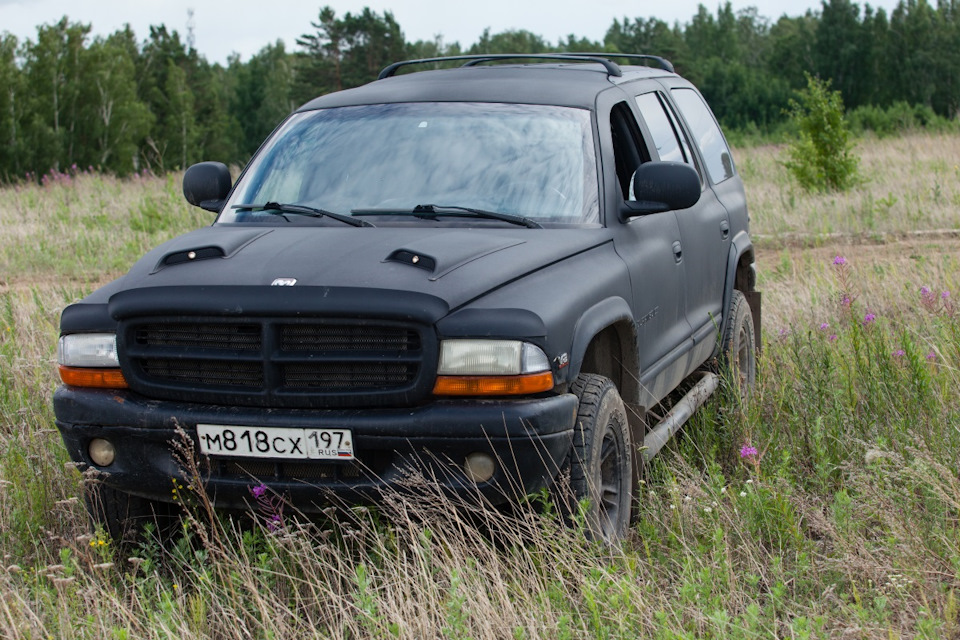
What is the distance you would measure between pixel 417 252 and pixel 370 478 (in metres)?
0.73

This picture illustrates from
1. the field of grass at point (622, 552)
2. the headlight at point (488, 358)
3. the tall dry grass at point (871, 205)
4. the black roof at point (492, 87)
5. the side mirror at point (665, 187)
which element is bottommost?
the tall dry grass at point (871, 205)

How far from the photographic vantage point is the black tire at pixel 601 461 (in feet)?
11.7

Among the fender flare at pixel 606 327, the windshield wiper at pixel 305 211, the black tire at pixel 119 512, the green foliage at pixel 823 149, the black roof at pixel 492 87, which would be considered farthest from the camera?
the green foliage at pixel 823 149

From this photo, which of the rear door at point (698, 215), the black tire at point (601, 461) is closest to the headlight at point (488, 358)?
the black tire at point (601, 461)

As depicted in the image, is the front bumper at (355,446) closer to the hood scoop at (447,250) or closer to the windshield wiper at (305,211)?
the hood scoop at (447,250)

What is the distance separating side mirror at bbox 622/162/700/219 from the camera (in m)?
4.35

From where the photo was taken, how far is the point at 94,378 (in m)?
3.78

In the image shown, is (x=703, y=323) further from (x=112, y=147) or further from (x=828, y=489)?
(x=112, y=147)

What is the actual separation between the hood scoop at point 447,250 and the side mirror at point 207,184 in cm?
159

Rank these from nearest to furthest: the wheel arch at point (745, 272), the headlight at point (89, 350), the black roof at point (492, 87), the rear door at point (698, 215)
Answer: the headlight at point (89, 350) → the black roof at point (492, 87) → the rear door at point (698, 215) → the wheel arch at point (745, 272)

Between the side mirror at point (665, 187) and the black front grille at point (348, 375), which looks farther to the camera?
the side mirror at point (665, 187)

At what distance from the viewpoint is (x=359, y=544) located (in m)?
3.66

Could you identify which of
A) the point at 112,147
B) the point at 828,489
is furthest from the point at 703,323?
the point at 112,147

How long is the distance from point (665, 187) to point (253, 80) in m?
83.7
